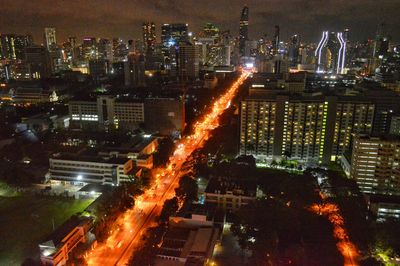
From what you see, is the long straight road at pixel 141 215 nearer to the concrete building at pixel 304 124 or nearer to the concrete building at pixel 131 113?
the concrete building at pixel 131 113

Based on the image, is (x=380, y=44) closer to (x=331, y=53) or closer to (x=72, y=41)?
(x=331, y=53)

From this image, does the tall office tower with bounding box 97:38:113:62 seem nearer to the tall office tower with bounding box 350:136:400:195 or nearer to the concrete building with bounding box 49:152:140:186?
the concrete building with bounding box 49:152:140:186

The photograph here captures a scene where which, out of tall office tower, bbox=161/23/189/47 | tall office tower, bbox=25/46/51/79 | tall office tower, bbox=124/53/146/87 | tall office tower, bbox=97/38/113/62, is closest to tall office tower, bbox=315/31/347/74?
tall office tower, bbox=161/23/189/47

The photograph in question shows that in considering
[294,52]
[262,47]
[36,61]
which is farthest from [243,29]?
[36,61]

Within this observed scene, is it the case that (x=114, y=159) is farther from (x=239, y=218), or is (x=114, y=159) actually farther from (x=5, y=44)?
(x=5, y=44)

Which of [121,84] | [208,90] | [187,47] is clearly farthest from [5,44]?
[208,90]

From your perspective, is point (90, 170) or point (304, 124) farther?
point (304, 124)
